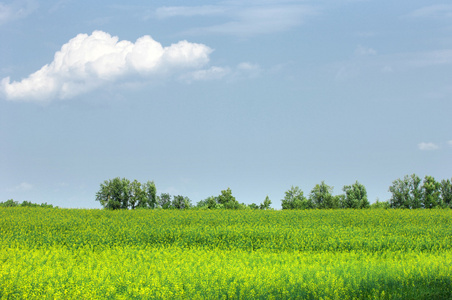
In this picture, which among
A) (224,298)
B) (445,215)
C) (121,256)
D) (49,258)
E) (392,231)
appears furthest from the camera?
(445,215)

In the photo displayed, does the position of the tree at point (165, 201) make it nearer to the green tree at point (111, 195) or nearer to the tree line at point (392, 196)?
the green tree at point (111, 195)

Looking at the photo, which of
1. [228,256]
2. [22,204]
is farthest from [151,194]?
[228,256]

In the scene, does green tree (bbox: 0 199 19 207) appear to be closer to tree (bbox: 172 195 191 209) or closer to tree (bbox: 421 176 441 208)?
tree (bbox: 172 195 191 209)

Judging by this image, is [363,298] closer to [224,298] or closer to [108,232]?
[224,298]

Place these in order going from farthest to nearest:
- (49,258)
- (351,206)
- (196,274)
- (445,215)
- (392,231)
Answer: (351,206) → (445,215) → (392,231) → (49,258) → (196,274)

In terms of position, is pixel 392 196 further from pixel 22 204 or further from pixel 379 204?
pixel 22 204

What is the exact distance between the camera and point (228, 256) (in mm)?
14383

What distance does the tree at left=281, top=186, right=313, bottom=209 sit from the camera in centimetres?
3291

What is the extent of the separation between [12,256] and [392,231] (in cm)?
1756

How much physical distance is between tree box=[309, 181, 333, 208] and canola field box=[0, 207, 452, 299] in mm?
5322

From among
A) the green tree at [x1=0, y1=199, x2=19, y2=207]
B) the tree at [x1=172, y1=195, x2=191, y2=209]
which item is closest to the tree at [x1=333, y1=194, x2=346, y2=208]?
the tree at [x1=172, y1=195, x2=191, y2=209]

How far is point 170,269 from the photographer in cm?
1112

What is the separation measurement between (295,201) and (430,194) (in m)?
11.6

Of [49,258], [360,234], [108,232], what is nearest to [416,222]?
[360,234]
